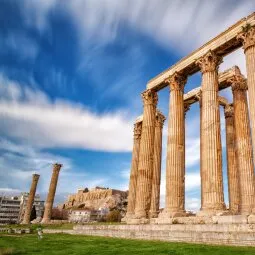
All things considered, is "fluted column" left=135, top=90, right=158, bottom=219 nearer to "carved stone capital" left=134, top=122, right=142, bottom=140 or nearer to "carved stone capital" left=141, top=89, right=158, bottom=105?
"carved stone capital" left=141, top=89, right=158, bottom=105

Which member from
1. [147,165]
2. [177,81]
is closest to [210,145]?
[177,81]

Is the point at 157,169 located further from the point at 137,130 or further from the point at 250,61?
the point at 250,61

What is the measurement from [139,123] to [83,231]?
15.3 meters

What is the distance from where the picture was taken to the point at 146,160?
27.2 meters

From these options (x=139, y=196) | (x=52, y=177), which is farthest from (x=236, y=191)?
(x=52, y=177)

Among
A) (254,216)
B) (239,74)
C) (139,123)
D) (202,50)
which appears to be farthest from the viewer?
(139,123)

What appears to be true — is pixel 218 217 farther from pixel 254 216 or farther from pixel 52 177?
pixel 52 177

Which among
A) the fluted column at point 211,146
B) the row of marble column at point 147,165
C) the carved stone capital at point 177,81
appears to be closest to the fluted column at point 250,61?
the fluted column at point 211,146

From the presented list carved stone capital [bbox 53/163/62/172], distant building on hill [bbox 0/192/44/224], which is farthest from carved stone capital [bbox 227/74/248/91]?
distant building on hill [bbox 0/192/44/224]

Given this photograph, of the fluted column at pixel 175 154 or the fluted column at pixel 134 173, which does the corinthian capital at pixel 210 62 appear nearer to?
the fluted column at pixel 175 154

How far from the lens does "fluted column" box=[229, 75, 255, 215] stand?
21.4 meters

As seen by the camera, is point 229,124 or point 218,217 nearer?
point 218,217

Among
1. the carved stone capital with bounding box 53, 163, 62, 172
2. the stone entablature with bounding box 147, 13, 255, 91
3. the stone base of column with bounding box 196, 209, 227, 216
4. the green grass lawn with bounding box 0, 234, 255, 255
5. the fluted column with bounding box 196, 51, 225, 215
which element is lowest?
the green grass lawn with bounding box 0, 234, 255, 255

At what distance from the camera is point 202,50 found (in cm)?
2344
